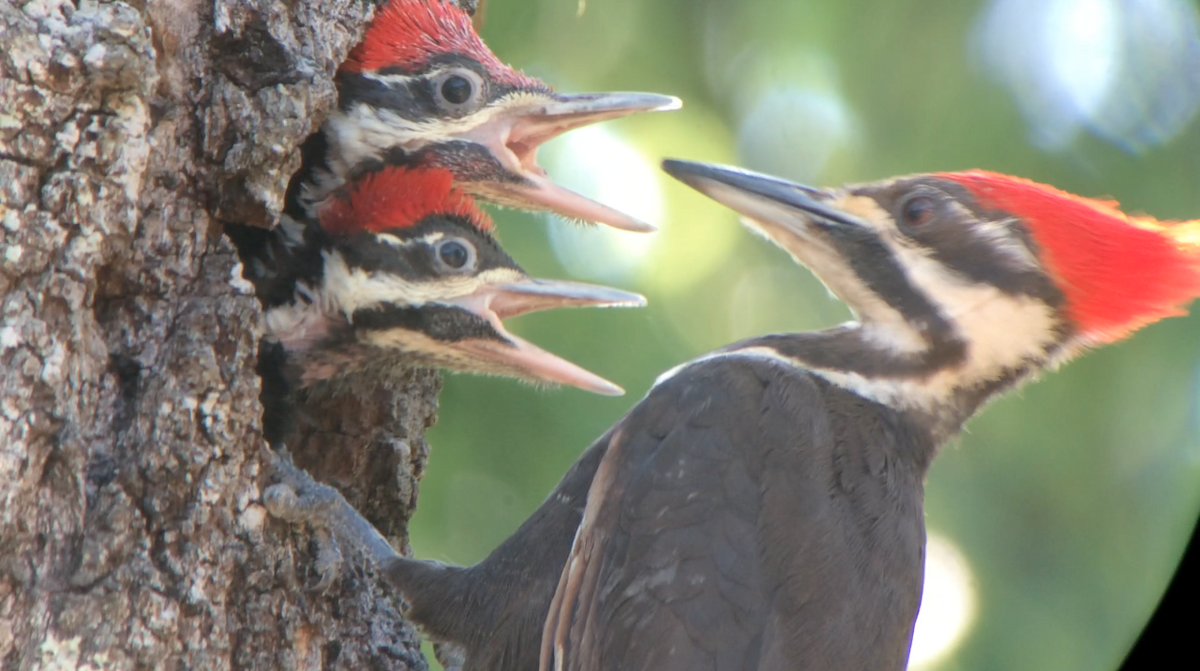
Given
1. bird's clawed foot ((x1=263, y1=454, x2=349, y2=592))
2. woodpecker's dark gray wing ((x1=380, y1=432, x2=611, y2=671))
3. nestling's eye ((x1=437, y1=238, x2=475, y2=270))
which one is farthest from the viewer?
nestling's eye ((x1=437, y1=238, x2=475, y2=270))

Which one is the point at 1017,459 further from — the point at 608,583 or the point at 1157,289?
the point at 608,583

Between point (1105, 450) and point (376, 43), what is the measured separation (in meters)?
1.74

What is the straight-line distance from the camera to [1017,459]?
280 cm

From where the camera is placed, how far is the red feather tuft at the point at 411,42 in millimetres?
2320

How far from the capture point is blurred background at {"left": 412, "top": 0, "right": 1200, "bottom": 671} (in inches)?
104

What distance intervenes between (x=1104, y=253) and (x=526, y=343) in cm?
101

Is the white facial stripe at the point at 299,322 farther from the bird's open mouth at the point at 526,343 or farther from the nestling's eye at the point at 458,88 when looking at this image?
the nestling's eye at the point at 458,88

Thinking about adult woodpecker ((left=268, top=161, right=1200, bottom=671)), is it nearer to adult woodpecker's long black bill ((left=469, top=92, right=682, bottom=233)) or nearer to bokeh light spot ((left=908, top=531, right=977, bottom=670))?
adult woodpecker's long black bill ((left=469, top=92, right=682, bottom=233))

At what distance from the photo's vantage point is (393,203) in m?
2.13

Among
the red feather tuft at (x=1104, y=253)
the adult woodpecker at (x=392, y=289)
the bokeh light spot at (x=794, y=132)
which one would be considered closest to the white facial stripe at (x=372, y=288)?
the adult woodpecker at (x=392, y=289)

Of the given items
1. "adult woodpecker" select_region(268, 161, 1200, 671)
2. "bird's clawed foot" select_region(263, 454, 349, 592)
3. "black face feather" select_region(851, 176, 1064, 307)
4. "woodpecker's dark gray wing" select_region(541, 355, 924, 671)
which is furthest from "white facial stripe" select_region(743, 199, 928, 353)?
"bird's clawed foot" select_region(263, 454, 349, 592)

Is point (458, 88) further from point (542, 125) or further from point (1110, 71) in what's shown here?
point (1110, 71)

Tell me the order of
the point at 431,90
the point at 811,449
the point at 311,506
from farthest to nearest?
the point at 431,90 → the point at 811,449 → the point at 311,506

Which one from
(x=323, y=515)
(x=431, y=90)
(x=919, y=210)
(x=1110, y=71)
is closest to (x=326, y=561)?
(x=323, y=515)
